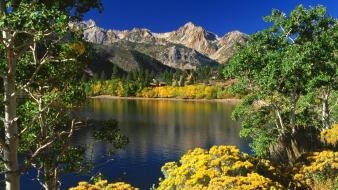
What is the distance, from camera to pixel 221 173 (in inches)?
916

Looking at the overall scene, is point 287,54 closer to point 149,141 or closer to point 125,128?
point 149,141

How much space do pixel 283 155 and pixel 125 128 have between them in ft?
258

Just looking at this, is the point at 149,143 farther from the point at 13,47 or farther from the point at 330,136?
the point at 13,47

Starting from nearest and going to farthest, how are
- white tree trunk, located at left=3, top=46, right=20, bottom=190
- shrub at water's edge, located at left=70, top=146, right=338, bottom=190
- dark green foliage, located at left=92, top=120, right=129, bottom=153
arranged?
white tree trunk, located at left=3, top=46, right=20, bottom=190 < shrub at water's edge, located at left=70, top=146, right=338, bottom=190 < dark green foliage, located at left=92, top=120, right=129, bottom=153

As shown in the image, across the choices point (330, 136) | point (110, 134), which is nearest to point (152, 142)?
point (330, 136)

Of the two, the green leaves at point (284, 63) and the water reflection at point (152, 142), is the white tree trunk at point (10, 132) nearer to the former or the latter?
the green leaves at point (284, 63)

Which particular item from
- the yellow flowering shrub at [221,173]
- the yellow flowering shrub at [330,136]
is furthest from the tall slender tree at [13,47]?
the yellow flowering shrub at [330,136]

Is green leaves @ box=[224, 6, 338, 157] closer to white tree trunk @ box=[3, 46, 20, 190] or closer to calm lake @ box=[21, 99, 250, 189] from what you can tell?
calm lake @ box=[21, 99, 250, 189]

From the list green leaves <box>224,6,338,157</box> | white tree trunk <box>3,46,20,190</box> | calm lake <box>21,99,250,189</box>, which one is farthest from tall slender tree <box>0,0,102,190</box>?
calm lake <box>21,99,250,189</box>

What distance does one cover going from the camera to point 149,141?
301ft

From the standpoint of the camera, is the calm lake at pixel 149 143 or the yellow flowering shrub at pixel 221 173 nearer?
the yellow flowering shrub at pixel 221 173

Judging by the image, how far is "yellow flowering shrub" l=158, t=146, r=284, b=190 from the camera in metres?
20.2

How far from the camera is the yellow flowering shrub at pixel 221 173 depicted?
20164 millimetres

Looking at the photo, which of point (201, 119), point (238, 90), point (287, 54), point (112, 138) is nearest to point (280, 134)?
point (238, 90)
